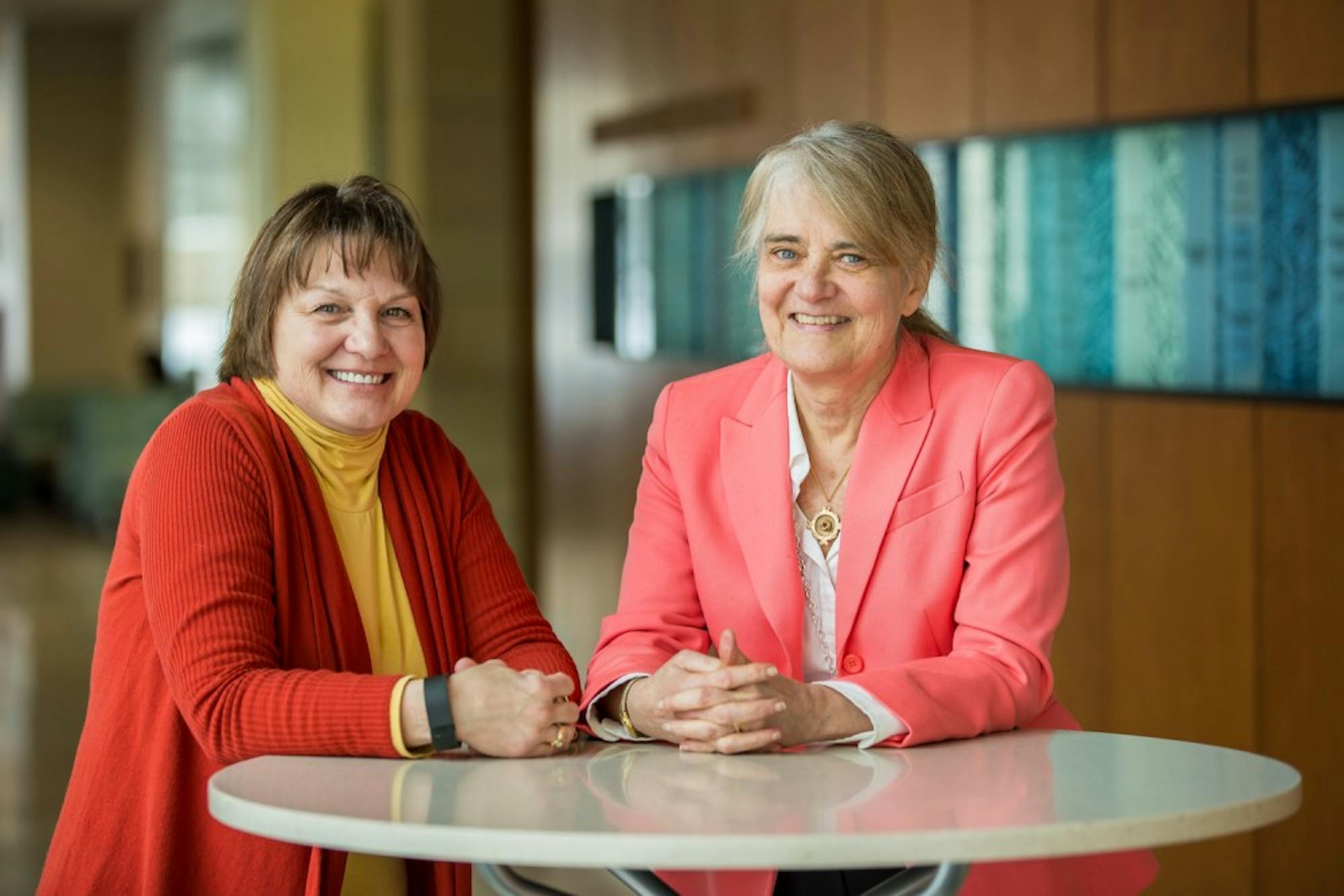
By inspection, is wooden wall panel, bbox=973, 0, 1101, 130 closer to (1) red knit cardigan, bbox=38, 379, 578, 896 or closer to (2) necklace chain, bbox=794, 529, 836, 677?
(2) necklace chain, bbox=794, 529, 836, 677

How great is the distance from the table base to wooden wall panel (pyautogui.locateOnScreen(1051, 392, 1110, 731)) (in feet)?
8.70

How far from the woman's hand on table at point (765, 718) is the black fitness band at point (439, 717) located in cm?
26

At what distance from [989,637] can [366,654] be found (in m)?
0.81

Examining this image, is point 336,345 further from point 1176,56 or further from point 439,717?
point 1176,56

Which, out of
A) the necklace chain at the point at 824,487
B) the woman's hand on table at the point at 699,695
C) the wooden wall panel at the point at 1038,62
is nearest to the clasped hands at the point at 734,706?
the woman's hand on table at the point at 699,695

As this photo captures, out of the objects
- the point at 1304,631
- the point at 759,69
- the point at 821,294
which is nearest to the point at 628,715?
→ the point at 821,294

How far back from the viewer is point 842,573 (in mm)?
2258

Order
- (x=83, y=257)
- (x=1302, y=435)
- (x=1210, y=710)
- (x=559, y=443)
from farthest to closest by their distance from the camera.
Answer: (x=83, y=257), (x=559, y=443), (x=1210, y=710), (x=1302, y=435)

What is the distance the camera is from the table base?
1.84m

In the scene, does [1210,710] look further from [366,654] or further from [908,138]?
[366,654]

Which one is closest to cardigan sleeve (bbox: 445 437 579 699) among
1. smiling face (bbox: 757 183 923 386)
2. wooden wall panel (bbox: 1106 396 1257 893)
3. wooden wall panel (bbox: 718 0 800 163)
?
smiling face (bbox: 757 183 923 386)

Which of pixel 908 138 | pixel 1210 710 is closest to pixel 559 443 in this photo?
pixel 908 138

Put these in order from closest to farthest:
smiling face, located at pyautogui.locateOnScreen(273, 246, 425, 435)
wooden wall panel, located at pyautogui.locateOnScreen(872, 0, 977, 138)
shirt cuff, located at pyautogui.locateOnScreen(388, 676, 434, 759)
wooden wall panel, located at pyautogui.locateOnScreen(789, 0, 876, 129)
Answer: shirt cuff, located at pyautogui.locateOnScreen(388, 676, 434, 759) < smiling face, located at pyautogui.locateOnScreen(273, 246, 425, 435) < wooden wall panel, located at pyautogui.locateOnScreen(872, 0, 977, 138) < wooden wall panel, located at pyautogui.locateOnScreen(789, 0, 876, 129)

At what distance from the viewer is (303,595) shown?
214cm
